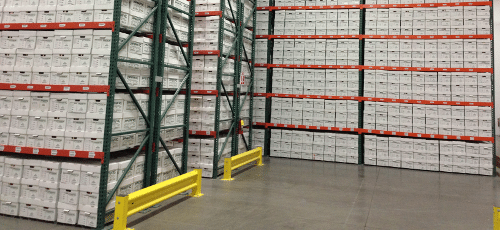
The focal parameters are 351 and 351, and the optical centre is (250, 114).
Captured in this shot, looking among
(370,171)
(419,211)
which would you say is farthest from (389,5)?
(419,211)

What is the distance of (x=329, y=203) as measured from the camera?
5793 mm

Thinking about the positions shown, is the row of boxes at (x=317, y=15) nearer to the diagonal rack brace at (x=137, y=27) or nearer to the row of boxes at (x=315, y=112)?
the row of boxes at (x=315, y=112)

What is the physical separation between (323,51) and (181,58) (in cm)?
494

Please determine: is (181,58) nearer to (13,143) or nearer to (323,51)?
(13,143)

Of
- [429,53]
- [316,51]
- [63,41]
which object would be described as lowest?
[63,41]

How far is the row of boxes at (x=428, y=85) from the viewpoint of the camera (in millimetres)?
8734

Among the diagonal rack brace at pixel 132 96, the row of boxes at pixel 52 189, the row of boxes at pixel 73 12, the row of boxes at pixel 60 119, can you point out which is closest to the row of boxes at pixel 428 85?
the diagonal rack brace at pixel 132 96

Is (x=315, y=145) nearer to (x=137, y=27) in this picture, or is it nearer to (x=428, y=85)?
(x=428, y=85)

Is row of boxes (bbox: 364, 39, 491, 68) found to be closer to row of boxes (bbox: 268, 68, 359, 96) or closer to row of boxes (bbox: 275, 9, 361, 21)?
row of boxes (bbox: 268, 68, 359, 96)

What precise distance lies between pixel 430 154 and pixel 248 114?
479 centimetres

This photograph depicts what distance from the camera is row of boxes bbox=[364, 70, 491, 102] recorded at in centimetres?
873

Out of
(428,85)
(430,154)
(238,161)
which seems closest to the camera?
(238,161)

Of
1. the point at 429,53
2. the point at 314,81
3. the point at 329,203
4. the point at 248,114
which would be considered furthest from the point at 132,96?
the point at 429,53

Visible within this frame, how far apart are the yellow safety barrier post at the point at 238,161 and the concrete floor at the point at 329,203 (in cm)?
25
